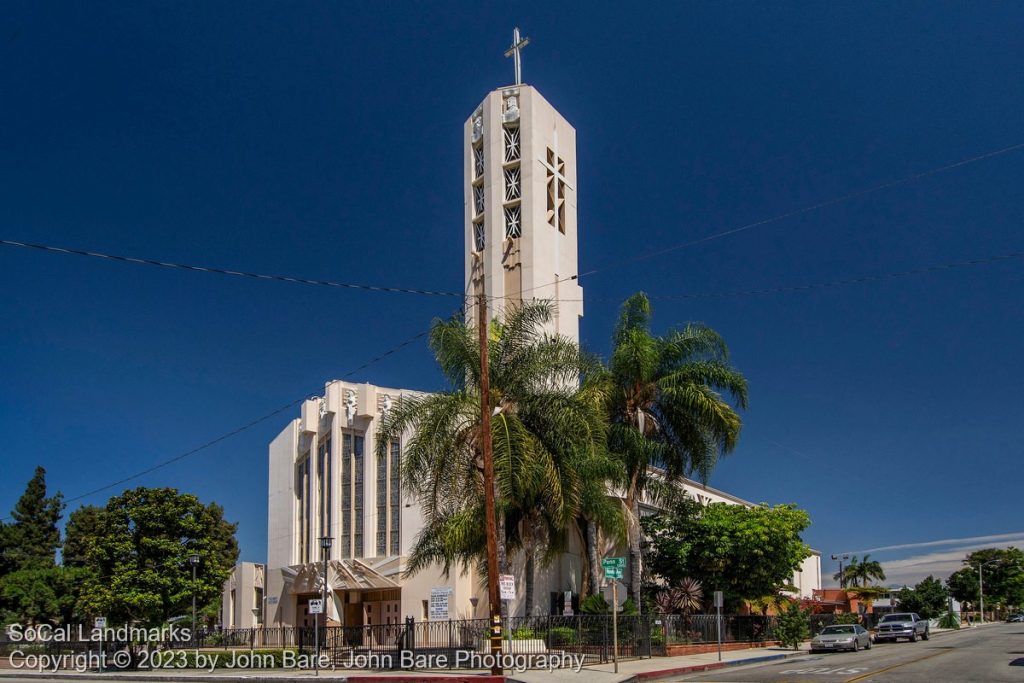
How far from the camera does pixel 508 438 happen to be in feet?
95.5

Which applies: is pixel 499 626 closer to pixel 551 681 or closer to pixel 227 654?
pixel 551 681

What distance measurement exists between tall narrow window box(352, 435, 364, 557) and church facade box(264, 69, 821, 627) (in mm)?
52

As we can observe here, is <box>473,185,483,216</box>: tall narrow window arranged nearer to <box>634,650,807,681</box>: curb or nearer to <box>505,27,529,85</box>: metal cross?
<box>505,27,529,85</box>: metal cross

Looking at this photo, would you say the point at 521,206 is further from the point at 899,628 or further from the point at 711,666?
the point at 711,666

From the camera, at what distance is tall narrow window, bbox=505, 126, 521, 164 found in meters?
53.8

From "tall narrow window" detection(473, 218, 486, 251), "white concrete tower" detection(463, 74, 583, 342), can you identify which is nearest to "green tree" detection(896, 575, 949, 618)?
"white concrete tower" detection(463, 74, 583, 342)

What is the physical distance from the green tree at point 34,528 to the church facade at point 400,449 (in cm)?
2600

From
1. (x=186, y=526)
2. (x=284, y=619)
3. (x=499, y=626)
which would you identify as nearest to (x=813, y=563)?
(x=284, y=619)

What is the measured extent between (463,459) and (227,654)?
12.1m

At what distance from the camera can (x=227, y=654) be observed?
34406mm

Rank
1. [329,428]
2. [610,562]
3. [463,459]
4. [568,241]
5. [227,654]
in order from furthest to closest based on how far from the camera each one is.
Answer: [568,241]
[329,428]
[227,654]
[463,459]
[610,562]

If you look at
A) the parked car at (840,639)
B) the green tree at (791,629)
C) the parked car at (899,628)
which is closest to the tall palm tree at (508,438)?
the parked car at (840,639)

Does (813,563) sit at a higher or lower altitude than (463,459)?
lower

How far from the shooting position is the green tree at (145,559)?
3853cm
